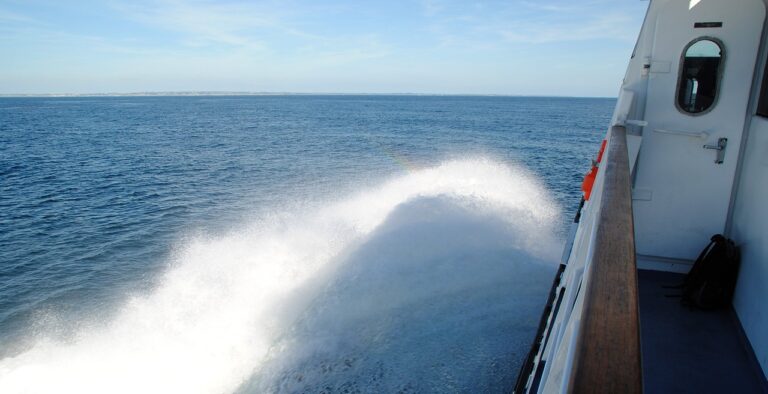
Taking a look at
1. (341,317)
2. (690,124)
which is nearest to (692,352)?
(690,124)

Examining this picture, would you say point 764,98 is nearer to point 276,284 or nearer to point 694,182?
point 694,182

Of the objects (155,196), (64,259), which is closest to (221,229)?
(64,259)

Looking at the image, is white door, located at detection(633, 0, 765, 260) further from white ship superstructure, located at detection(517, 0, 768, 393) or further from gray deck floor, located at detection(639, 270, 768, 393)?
gray deck floor, located at detection(639, 270, 768, 393)

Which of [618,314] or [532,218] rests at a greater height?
[618,314]

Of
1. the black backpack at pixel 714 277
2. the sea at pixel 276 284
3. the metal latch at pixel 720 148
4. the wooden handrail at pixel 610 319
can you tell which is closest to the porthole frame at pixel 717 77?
the metal latch at pixel 720 148

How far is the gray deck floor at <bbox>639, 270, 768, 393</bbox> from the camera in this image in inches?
161

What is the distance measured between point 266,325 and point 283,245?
4.83 meters

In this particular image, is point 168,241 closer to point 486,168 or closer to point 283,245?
point 283,245

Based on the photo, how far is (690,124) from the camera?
5.68 m

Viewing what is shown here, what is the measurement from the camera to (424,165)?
3148 cm

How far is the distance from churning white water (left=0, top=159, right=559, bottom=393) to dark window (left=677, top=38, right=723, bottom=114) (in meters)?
4.05

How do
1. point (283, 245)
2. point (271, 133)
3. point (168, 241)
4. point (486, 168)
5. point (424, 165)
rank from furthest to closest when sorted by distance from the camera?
point (271, 133)
point (424, 165)
point (486, 168)
point (168, 241)
point (283, 245)

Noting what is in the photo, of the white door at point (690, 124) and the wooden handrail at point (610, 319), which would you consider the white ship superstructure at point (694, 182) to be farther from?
the wooden handrail at point (610, 319)

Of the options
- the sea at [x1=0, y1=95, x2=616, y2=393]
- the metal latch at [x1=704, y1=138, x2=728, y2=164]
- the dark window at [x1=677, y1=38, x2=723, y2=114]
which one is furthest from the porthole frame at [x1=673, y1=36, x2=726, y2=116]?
the sea at [x1=0, y1=95, x2=616, y2=393]
